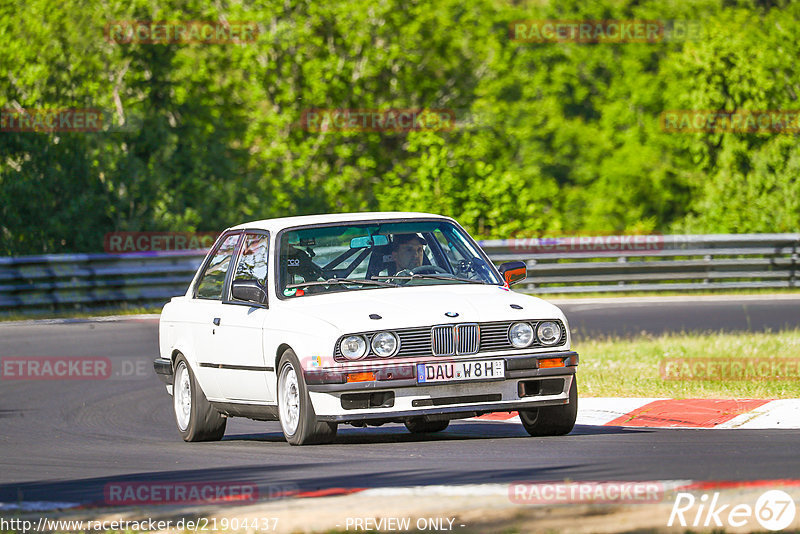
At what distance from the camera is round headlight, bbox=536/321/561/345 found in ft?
30.8

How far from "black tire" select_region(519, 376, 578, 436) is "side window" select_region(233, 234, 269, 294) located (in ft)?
6.88

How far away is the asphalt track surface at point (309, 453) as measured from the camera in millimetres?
7539

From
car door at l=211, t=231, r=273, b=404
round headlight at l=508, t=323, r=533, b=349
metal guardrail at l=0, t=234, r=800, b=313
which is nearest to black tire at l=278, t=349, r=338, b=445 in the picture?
car door at l=211, t=231, r=273, b=404

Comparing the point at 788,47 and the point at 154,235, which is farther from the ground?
the point at 788,47

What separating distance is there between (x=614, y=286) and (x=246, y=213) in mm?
8924

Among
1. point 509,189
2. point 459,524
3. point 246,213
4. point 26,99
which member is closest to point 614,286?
point 509,189

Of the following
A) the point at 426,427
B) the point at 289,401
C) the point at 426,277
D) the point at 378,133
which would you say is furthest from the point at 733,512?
the point at 378,133

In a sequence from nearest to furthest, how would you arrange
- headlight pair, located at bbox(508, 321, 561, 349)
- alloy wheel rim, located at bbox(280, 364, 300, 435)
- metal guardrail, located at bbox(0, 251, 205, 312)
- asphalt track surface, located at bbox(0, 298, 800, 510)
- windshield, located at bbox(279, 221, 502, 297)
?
1. asphalt track surface, located at bbox(0, 298, 800, 510)
2. headlight pair, located at bbox(508, 321, 561, 349)
3. alloy wheel rim, located at bbox(280, 364, 300, 435)
4. windshield, located at bbox(279, 221, 502, 297)
5. metal guardrail, located at bbox(0, 251, 205, 312)

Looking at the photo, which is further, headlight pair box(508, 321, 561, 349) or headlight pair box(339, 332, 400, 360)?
headlight pair box(508, 321, 561, 349)

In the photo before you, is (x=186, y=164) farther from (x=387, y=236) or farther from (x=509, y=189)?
(x=387, y=236)

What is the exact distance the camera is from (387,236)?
10.4m

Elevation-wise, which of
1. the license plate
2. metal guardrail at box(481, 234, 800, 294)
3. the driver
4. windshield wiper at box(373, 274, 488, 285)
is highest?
the driver

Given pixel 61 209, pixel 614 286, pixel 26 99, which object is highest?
pixel 26 99

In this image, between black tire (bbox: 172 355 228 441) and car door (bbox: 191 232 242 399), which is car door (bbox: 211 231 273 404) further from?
black tire (bbox: 172 355 228 441)
